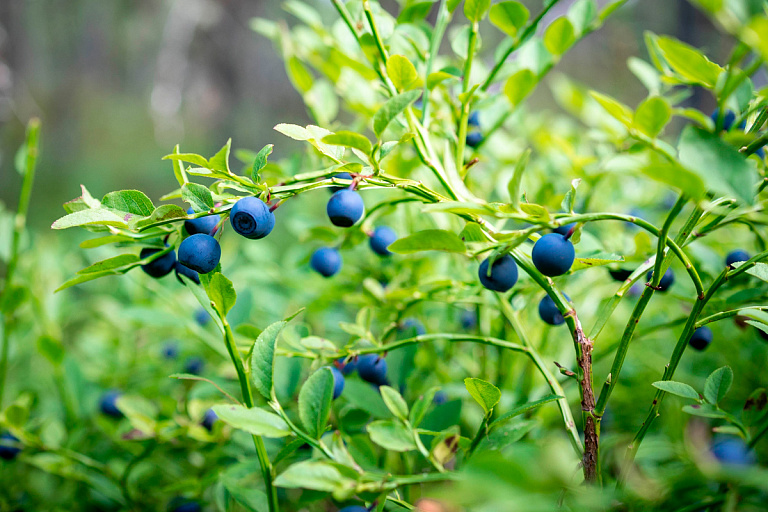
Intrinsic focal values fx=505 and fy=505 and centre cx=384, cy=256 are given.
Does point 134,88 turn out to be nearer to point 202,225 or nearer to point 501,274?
point 202,225

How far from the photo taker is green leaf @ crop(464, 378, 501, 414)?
0.49 m

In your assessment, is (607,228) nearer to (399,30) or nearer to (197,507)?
(399,30)

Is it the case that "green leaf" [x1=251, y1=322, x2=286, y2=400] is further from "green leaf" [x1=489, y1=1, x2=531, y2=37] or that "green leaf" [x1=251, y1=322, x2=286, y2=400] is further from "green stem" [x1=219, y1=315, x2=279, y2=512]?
"green leaf" [x1=489, y1=1, x2=531, y2=37]

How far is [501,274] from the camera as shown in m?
0.53

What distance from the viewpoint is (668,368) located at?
54cm

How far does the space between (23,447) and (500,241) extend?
894 millimetres

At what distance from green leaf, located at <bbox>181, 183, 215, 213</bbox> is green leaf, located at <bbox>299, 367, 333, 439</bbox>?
21 cm

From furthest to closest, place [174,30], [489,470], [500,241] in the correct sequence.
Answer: [174,30], [500,241], [489,470]

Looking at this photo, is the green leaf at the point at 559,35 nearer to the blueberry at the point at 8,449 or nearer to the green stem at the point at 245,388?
the green stem at the point at 245,388

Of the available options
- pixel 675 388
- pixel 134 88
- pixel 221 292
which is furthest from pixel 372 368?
pixel 134 88

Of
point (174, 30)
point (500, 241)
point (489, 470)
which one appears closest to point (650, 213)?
point (500, 241)

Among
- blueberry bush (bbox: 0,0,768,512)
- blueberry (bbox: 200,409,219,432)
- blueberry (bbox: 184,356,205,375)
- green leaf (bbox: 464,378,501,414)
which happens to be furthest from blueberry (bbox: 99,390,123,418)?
green leaf (bbox: 464,378,501,414)

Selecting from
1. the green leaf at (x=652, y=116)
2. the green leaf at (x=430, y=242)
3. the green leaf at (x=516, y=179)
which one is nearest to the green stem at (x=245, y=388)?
the green leaf at (x=430, y=242)

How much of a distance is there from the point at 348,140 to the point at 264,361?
24 centimetres
